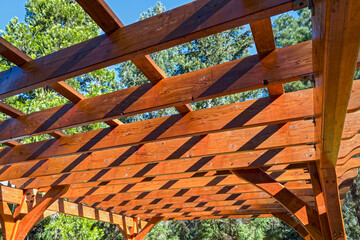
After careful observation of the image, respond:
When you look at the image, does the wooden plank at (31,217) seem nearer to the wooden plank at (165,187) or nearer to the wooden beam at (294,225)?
the wooden plank at (165,187)

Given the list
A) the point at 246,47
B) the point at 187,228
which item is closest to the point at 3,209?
the point at 187,228

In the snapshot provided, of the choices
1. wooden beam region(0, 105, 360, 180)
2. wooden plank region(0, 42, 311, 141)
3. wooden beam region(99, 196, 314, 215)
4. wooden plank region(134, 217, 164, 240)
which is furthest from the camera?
wooden plank region(134, 217, 164, 240)

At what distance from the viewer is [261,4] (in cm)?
135

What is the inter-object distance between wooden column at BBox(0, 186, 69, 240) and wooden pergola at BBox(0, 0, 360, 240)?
1 cm

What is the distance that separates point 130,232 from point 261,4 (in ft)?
24.7

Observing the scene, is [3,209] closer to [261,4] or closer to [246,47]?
[261,4]

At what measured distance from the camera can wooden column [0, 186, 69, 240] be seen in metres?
4.35

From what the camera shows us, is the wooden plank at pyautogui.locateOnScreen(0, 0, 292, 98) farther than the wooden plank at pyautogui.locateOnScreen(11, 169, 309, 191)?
No

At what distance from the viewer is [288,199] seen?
3523 millimetres

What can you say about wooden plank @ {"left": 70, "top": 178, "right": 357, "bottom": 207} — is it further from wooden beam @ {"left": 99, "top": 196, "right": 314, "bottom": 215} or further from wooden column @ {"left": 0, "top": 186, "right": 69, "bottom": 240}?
wooden column @ {"left": 0, "top": 186, "right": 69, "bottom": 240}

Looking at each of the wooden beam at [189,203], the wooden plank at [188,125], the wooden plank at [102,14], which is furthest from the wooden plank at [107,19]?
the wooden beam at [189,203]

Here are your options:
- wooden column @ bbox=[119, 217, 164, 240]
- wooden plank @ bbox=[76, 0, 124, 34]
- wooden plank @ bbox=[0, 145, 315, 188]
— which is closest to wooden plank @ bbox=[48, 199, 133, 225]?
wooden column @ bbox=[119, 217, 164, 240]

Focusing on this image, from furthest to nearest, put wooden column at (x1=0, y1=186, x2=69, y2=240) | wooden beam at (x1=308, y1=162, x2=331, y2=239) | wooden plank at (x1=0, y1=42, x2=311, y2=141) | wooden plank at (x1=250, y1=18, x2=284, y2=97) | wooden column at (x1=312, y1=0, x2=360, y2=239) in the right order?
wooden column at (x1=0, y1=186, x2=69, y2=240) < wooden beam at (x1=308, y1=162, x2=331, y2=239) < wooden plank at (x1=0, y1=42, x2=311, y2=141) < wooden plank at (x1=250, y1=18, x2=284, y2=97) < wooden column at (x1=312, y1=0, x2=360, y2=239)

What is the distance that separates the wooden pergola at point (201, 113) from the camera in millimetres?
1425
